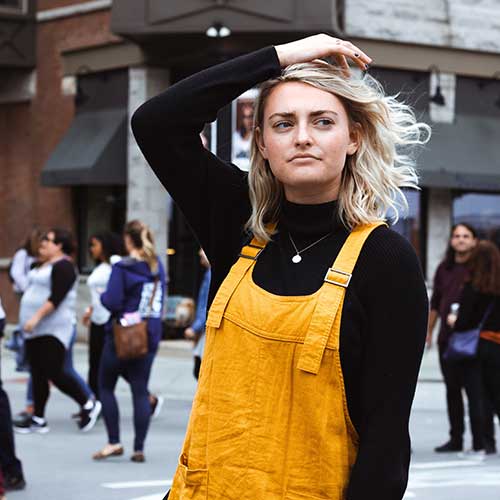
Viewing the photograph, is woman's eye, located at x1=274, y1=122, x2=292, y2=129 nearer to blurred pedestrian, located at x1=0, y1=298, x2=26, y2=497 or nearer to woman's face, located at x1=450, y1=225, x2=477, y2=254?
blurred pedestrian, located at x1=0, y1=298, x2=26, y2=497

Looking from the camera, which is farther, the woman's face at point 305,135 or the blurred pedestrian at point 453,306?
the blurred pedestrian at point 453,306

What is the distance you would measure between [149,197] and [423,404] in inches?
274

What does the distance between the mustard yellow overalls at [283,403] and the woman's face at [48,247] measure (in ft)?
24.3

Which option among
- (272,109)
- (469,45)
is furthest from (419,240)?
(272,109)

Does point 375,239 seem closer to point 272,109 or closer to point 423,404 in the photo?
point 272,109

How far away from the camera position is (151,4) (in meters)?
16.4

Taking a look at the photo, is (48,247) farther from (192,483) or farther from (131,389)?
(192,483)

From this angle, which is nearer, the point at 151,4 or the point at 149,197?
the point at 151,4

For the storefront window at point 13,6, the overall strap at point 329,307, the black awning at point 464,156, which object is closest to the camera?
the overall strap at point 329,307

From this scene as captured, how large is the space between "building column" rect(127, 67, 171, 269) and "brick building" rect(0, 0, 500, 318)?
22mm

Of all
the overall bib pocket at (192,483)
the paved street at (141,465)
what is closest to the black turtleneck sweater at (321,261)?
the overall bib pocket at (192,483)

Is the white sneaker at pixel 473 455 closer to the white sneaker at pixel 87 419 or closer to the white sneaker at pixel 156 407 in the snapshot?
the white sneaker at pixel 156 407

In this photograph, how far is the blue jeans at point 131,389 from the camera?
330 inches

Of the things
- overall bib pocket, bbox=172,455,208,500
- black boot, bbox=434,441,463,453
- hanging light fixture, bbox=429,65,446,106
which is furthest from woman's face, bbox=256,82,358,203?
hanging light fixture, bbox=429,65,446,106
